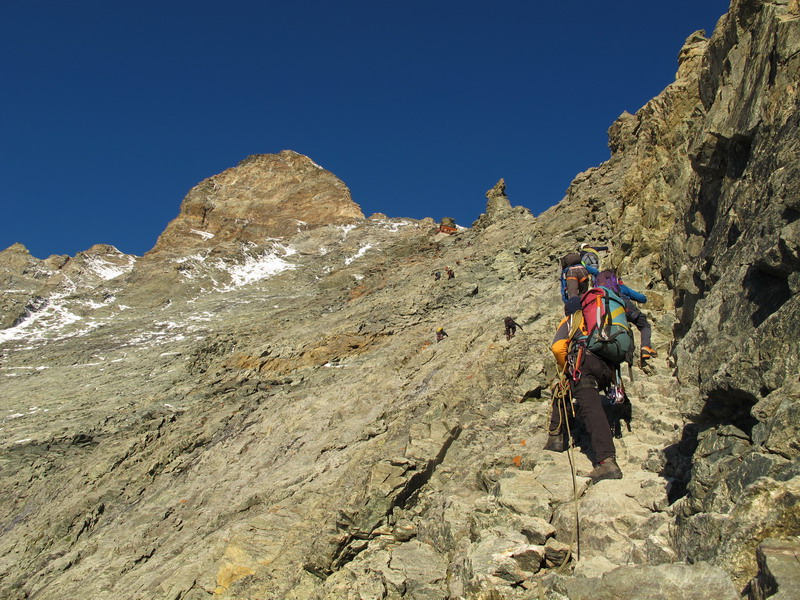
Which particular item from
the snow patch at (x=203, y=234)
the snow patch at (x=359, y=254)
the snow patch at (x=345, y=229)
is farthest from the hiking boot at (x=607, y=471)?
the snow patch at (x=203, y=234)

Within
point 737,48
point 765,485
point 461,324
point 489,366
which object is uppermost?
point 461,324

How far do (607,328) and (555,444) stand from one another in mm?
1654

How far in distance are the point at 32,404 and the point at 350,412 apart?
18.6m

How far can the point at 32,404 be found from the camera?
2466cm

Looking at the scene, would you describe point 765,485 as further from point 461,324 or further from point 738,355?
point 461,324

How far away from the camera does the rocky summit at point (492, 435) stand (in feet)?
13.3

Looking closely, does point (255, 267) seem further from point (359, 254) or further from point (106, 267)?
point (106, 267)

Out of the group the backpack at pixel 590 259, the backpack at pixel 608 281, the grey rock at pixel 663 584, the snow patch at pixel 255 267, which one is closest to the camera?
the grey rock at pixel 663 584

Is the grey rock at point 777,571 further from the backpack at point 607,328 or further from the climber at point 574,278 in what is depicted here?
the climber at point 574,278

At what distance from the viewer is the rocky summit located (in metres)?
4.04

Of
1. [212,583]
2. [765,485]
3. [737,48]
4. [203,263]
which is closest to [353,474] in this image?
[212,583]

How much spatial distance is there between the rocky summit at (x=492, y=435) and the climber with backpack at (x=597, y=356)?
0.41 metres

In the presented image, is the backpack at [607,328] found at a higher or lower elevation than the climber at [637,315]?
lower

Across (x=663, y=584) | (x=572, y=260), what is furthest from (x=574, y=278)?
(x=663, y=584)
